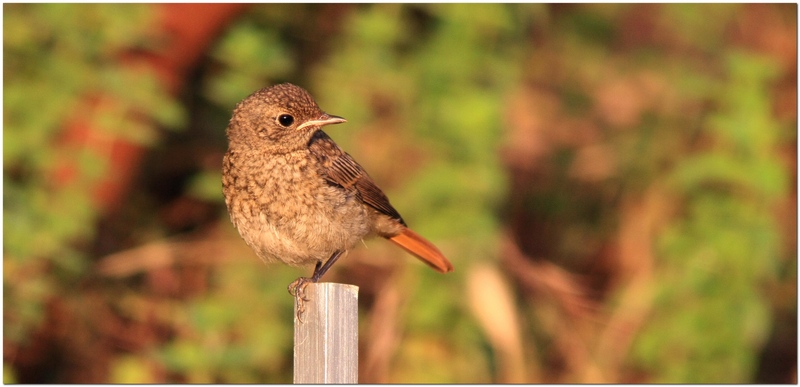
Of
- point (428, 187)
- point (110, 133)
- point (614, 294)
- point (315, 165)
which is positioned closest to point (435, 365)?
point (428, 187)

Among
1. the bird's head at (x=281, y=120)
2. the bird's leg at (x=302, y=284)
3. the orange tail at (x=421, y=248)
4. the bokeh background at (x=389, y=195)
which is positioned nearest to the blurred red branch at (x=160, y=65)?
the bokeh background at (x=389, y=195)

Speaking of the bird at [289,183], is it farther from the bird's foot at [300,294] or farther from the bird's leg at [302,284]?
the bird's foot at [300,294]

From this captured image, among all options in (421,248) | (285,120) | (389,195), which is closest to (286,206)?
(285,120)

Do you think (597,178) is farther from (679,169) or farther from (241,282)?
(241,282)

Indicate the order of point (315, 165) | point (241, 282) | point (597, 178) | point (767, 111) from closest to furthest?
1. point (315, 165)
2. point (241, 282)
3. point (767, 111)
4. point (597, 178)

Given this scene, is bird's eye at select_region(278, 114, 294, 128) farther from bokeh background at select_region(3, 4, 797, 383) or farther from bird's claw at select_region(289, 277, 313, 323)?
bokeh background at select_region(3, 4, 797, 383)

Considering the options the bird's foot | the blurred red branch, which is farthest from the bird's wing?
the blurred red branch

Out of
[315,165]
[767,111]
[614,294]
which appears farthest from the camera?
[614,294]
